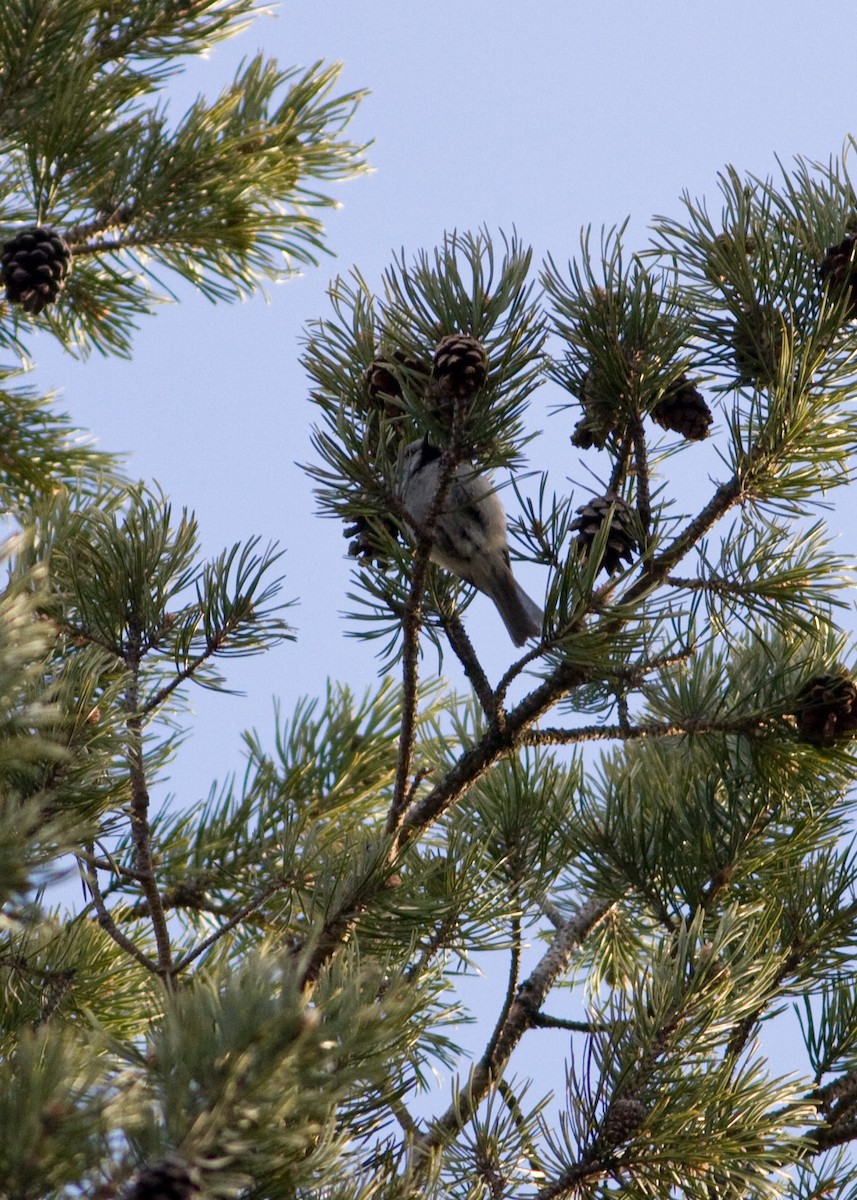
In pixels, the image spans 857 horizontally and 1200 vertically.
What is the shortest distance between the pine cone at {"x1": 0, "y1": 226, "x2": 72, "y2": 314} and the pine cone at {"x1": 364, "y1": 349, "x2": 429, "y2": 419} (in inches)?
26.8

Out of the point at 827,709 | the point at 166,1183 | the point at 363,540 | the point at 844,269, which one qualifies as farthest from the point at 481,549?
the point at 166,1183

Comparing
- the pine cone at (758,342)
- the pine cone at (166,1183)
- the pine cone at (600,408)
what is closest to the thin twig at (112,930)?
the pine cone at (166,1183)

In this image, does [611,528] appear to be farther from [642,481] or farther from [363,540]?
[363,540]

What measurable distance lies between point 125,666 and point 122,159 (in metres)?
1.02

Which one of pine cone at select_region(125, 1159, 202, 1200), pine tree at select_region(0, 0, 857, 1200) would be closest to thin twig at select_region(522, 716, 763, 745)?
pine tree at select_region(0, 0, 857, 1200)

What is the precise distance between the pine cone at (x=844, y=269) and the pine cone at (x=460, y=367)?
393 mm

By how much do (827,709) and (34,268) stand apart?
1.26m

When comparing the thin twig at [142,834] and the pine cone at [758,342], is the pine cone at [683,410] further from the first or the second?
the thin twig at [142,834]

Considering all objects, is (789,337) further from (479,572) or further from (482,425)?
(479,572)

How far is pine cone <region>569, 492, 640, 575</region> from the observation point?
1.34 meters

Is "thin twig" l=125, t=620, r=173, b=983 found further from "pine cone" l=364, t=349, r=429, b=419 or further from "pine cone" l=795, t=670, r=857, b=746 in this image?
"pine cone" l=795, t=670, r=857, b=746

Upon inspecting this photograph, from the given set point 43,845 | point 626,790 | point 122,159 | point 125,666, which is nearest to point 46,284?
point 122,159

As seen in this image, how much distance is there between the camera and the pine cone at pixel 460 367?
4.01 feet

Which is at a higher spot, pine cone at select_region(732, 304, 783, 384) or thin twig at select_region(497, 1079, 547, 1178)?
pine cone at select_region(732, 304, 783, 384)
